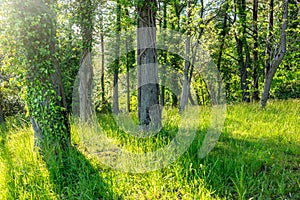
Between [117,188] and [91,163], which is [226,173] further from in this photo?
[91,163]

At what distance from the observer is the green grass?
262 cm

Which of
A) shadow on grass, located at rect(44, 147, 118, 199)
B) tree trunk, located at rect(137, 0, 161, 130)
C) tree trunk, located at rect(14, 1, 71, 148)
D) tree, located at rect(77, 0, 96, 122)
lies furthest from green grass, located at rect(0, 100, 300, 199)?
tree, located at rect(77, 0, 96, 122)

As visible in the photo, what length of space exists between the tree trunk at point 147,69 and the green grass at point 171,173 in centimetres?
98

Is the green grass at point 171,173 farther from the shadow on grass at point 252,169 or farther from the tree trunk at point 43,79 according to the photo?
the tree trunk at point 43,79

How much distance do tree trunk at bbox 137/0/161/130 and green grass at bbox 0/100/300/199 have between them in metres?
0.98

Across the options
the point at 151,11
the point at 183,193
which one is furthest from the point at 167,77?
the point at 183,193

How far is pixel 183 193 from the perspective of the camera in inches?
102

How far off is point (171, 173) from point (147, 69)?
8.92 feet

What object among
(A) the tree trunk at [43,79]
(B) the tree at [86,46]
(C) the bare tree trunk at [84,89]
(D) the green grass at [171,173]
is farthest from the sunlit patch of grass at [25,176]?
(C) the bare tree trunk at [84,89]

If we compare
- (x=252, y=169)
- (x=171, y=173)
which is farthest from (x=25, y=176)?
(x=252, y=169)

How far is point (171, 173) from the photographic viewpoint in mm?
2926

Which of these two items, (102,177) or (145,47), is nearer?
(102,177)

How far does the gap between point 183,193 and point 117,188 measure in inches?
29.4

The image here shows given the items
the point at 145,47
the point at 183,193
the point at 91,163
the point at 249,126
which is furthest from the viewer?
the point at 145,47
